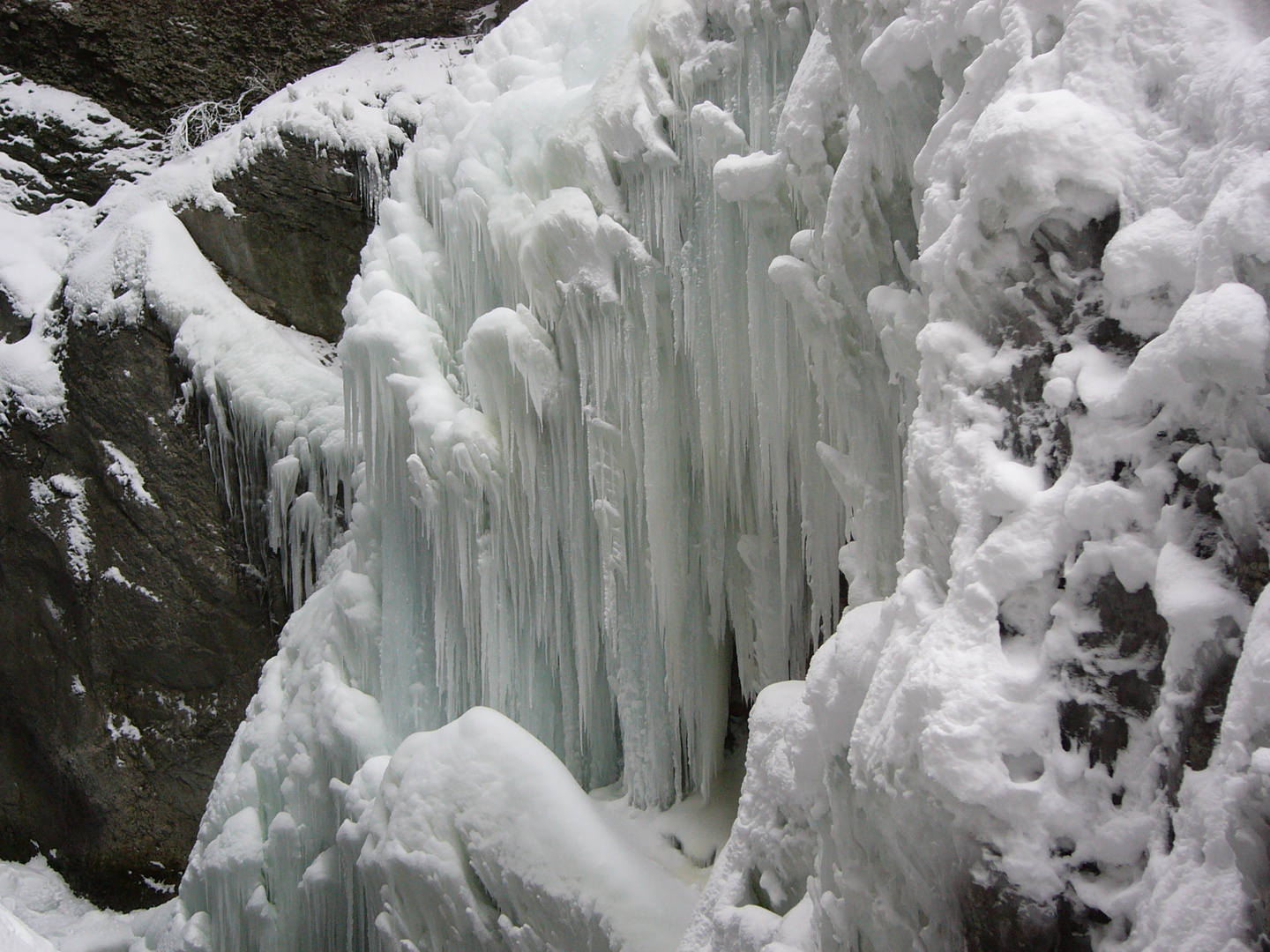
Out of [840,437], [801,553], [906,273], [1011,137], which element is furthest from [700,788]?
[1011,137]

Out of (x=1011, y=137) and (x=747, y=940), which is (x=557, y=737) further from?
(x=1011, y=137)

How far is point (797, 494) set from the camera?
3.30 metres

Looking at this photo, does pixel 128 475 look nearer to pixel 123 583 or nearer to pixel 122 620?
pixel 123 583

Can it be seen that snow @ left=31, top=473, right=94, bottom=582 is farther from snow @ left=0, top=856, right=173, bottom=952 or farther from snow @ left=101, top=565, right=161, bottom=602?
snow @ left=0, top=856, right=173, bottom=952

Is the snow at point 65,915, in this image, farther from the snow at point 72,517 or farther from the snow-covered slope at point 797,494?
the snow at point 72,517

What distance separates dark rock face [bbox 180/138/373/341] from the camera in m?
5.68

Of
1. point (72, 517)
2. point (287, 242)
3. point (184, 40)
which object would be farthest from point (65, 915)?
point (184, 40)

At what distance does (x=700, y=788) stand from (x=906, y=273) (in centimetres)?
215

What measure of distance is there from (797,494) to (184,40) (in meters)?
6.12

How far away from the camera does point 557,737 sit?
3.89m

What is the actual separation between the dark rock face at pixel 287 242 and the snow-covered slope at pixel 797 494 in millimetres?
313

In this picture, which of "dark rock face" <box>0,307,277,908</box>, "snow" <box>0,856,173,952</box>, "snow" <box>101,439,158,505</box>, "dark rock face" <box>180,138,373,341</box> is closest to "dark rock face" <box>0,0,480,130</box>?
"dark rock face" <box>180,138,373,341</box>

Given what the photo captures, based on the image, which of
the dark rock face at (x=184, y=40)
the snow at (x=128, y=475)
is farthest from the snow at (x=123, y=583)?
the dark rock face at (x=184, y=40)

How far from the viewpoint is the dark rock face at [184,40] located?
658 centimetres
